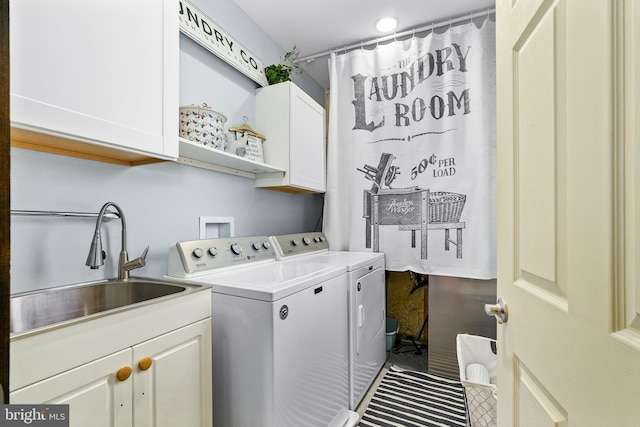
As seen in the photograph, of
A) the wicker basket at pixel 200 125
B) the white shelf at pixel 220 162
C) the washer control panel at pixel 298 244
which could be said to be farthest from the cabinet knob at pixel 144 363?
the washer control panel at pixel 298 244

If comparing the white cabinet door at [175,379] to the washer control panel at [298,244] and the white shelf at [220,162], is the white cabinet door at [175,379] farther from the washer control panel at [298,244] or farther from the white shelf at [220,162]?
the washer control panel at [298,244]

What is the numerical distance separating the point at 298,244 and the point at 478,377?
148 cm

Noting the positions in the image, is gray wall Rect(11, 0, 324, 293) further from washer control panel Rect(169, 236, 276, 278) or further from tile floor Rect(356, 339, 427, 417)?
tile floor Rect(356, 339, 427, 417)

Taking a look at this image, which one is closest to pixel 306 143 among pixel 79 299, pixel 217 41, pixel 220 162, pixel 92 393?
pixel 220 162

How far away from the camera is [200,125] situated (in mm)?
1557

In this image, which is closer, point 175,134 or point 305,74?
point 175,134

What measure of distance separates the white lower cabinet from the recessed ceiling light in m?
2.43

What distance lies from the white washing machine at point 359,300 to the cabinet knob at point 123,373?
1.19 metres

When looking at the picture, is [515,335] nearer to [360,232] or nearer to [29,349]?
[29,349]

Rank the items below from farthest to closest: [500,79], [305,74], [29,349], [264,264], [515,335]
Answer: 1. [305,74]
2. [264,264]
3. [500,79]
4. [515,335]
5. [29,349]

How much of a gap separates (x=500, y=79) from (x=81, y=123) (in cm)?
138

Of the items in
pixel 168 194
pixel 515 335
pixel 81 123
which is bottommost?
pixel 515 335

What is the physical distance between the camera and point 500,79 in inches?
37.9

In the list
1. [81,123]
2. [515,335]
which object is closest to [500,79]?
[515,335]
